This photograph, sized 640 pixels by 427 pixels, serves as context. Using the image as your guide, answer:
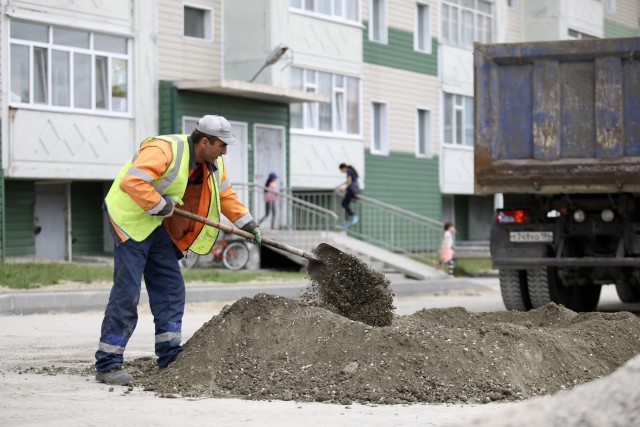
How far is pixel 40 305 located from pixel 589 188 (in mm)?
7322

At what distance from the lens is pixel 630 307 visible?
1617 cm

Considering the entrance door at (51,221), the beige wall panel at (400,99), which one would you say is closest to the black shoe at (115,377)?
the entrance door at (51,221)

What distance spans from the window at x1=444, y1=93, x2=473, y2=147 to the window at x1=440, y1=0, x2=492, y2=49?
1771 mm

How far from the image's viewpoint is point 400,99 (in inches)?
1367

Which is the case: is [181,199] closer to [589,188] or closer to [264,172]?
[589,188]

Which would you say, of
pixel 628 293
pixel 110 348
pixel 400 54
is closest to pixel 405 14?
pixel 400 54

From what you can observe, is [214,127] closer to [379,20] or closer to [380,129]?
[380,129]

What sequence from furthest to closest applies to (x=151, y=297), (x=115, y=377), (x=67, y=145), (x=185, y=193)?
(x=67, y=145) → (x=185, y=193) → (x=151, y=297) → (x=115, y=377)

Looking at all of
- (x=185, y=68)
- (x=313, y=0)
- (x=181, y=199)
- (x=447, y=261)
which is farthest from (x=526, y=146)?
(x=313, y=0)

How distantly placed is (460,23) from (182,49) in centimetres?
1349

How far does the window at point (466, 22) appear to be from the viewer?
37031 mm

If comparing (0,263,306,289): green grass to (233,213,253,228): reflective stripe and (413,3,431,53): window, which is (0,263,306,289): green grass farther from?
(413,3,431,53): window

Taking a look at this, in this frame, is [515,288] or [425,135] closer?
[515,288]

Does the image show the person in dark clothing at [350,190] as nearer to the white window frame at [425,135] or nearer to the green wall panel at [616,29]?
the white window frame at [425,135]
